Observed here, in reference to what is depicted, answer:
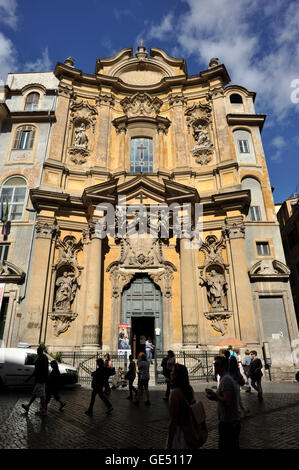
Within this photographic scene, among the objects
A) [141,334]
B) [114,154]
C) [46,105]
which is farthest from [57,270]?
[46,105]

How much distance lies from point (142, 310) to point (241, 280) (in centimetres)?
592

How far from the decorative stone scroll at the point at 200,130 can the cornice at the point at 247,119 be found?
1.71 m

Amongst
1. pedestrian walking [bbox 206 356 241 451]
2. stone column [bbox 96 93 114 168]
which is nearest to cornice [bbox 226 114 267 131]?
stone column [bbox 96 93 114 168]

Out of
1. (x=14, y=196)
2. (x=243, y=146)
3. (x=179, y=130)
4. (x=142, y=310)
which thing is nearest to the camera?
(x=142, y=310)

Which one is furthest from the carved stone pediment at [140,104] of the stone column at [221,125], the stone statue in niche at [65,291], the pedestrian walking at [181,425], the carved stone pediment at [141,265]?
the pedestrian walking at [181,425]

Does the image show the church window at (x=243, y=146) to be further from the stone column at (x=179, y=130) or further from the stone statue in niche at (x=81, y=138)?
the stone statue in niche at (x=81, y=138)

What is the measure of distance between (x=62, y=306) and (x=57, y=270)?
2.14 meters

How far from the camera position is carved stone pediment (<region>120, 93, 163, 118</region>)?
24.3m

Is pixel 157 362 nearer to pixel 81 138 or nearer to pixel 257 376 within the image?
pixel 257 376

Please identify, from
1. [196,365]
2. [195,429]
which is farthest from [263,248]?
[195,429]

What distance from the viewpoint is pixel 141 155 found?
898 inches

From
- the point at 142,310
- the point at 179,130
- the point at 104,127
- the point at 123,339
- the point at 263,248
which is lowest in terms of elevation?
the point at 123,339

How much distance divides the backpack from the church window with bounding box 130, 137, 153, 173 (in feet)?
65.3
